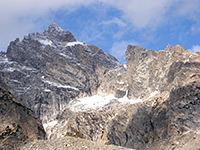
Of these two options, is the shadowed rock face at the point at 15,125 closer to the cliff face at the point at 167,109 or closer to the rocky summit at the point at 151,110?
the rocky summit at the point at 151,110

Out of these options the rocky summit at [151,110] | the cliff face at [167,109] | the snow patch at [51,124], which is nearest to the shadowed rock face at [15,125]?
the rocky summit at [151,110]

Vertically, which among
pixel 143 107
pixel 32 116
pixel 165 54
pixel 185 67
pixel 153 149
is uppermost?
pixel 165 54

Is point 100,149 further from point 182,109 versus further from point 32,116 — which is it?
point 182,109

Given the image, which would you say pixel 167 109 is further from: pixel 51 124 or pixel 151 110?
pixel 51 124

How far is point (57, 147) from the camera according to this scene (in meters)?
32.5

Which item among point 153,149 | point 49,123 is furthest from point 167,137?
point 49,123

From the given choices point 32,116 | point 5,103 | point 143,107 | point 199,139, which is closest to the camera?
point 5,103

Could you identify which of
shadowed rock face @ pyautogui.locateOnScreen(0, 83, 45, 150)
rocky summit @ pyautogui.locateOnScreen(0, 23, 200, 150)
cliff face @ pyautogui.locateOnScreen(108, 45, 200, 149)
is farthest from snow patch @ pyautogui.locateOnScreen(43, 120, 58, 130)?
shadowed rock face @ pyautogui.locateOnScreen(0, 83, 45, 150)

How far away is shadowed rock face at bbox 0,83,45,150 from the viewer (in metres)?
32.5

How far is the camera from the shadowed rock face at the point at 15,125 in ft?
107

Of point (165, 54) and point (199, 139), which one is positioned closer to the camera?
point (199, 139)

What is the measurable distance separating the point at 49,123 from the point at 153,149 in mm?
114930

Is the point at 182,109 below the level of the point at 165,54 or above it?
below

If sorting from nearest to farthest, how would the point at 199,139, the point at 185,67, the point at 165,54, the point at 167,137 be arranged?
1. the point at 199,139
2. the point at 167,137
3. the point at 185,67
4. the point at 165,54
